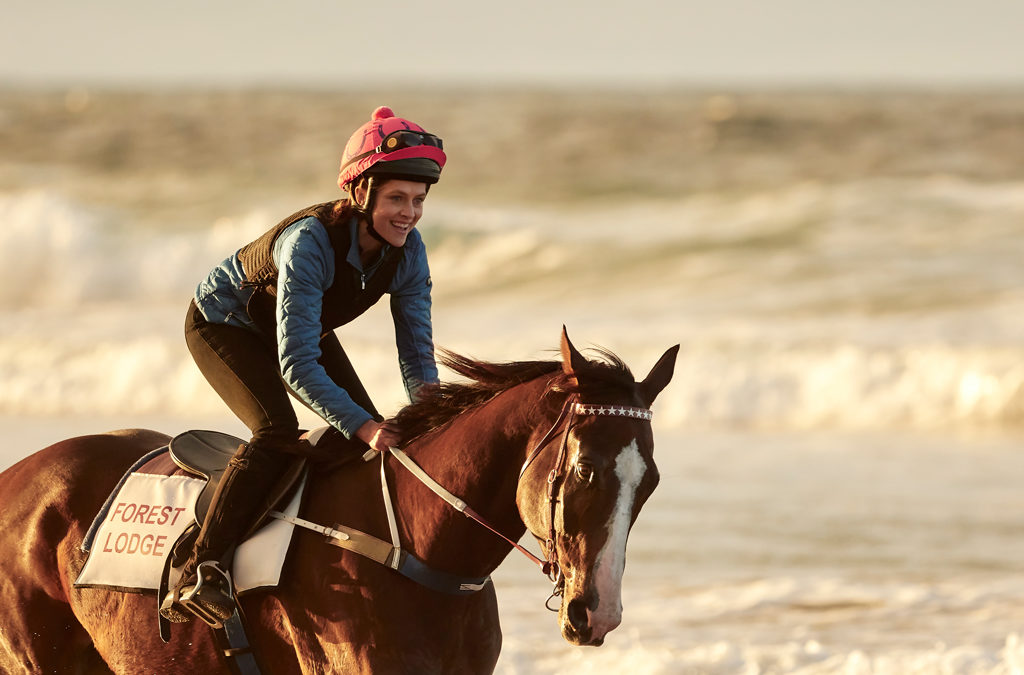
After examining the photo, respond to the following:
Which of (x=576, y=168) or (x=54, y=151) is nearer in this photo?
(x=576, y=168)

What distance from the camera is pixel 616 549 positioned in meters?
3.06

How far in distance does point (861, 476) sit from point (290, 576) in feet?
26.4

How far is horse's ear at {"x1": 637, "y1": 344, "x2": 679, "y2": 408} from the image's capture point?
3246 millimetres

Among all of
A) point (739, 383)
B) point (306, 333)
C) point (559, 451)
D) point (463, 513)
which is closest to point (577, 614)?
point (559, 451)

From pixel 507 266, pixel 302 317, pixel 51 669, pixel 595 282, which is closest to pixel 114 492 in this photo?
pixel 51 669

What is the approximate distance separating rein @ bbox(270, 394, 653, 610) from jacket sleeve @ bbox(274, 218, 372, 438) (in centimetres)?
18

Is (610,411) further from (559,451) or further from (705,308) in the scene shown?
(705,308)

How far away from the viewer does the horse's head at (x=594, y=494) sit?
120 inches

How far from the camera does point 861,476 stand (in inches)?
430

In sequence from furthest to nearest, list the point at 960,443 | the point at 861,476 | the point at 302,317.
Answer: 1. the point at 960,443
2. the point at 861,476
3. the point at 302,317

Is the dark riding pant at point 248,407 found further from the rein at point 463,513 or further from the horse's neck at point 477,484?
the horse's neck at point 477,484

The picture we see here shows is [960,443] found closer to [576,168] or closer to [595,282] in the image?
[595,282]

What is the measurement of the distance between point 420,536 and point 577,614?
61 centimetres

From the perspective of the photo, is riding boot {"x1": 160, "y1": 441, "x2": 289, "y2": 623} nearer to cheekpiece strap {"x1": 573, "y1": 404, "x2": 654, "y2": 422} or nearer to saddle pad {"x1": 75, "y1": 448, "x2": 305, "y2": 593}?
saddle pad {"x1": 75, "y1": 448, "x2": 305, "y2": 593}
